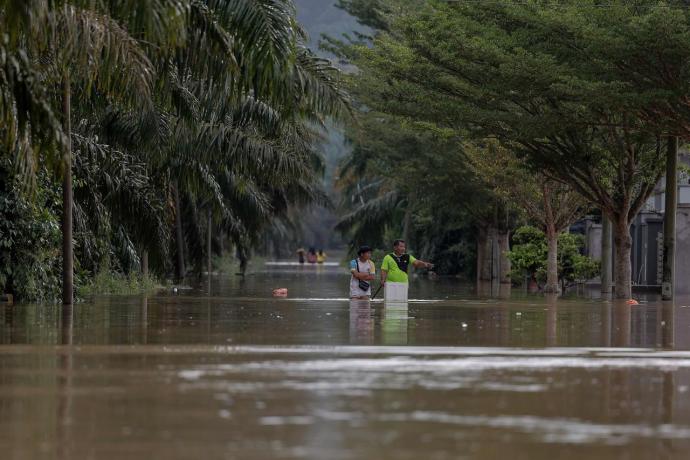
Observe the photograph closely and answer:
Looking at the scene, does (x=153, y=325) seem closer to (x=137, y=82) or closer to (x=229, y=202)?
(x=137, y=82)

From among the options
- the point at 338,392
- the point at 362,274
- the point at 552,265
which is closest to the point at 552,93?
the point at 362,274

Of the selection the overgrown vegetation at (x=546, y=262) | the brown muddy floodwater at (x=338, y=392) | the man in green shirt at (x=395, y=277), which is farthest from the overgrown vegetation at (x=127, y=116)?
the overgrown vegetation at (x=546, y=262)

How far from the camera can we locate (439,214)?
6481cm

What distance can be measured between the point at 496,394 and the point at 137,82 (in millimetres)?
9495

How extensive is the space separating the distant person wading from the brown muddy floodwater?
866 centimetres

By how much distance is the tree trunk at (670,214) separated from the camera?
34531 mm

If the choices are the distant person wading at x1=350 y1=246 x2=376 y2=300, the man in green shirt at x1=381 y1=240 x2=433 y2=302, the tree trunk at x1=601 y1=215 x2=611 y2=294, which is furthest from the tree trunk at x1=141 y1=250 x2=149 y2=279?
the tree trunk at x1=601 y1=215 x2=611 y2=294

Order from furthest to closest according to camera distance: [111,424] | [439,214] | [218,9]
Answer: [439,214] → [218,9] → [111,424]

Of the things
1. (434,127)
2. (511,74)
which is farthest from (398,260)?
(434,127)

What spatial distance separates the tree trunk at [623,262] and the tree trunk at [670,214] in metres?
1.17

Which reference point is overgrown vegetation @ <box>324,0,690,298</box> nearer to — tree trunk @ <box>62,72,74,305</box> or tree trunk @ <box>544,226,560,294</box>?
tree trunk @ <box>544,226,560,294</box>

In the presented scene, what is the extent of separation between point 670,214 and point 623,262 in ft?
7.85

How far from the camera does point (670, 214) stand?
34969 mm

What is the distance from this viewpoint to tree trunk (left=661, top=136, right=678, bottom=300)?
3453cm
